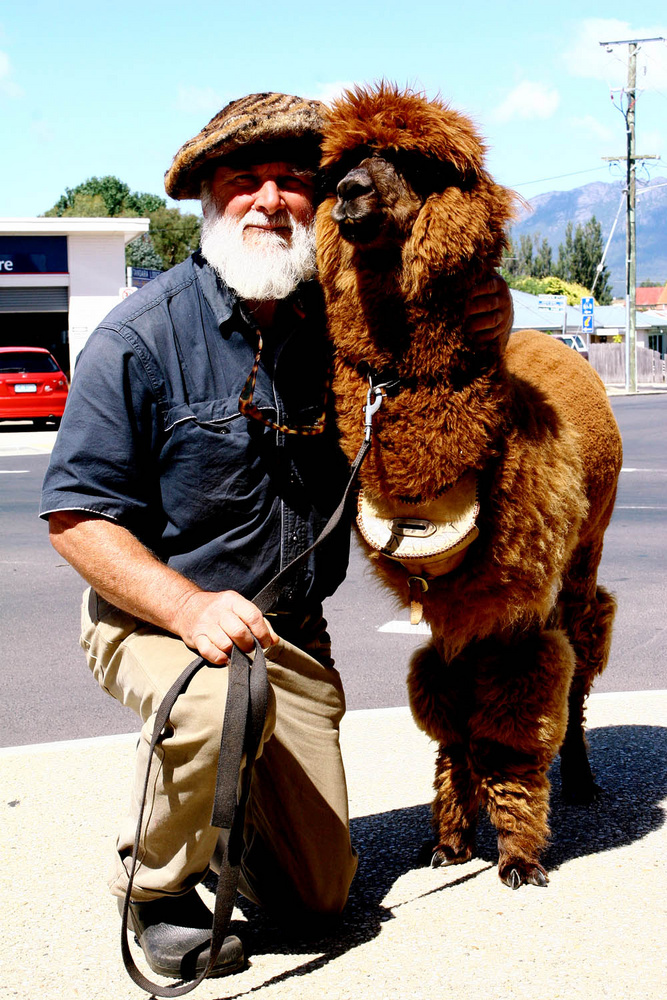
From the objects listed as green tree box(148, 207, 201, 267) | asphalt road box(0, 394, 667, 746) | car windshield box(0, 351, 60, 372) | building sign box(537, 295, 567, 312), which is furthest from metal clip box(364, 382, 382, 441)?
building sign box(537, 295, 567, 312)

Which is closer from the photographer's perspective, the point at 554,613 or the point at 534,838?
the point at 534,838

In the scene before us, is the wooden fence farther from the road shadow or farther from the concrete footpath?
the concrete footpath

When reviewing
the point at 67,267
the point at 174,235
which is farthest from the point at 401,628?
the point at 174,235

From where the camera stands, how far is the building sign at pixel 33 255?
2780cm

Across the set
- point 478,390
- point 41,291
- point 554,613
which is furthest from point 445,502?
point 41,291

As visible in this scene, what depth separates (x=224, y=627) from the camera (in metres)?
2.48

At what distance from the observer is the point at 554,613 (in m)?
3.27

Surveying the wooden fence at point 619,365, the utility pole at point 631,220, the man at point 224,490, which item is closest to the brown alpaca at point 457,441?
the man at point 224,490

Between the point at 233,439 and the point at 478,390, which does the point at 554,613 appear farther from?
the point at 233,439

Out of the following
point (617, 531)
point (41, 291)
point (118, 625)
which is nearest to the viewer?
point (118, 625)

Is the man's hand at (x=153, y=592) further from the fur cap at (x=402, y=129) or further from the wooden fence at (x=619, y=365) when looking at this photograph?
the wooden fence at (x=619, y=365)

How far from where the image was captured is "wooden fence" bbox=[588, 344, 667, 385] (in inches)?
1795

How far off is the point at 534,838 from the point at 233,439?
139 cm

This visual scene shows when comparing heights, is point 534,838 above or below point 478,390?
below
